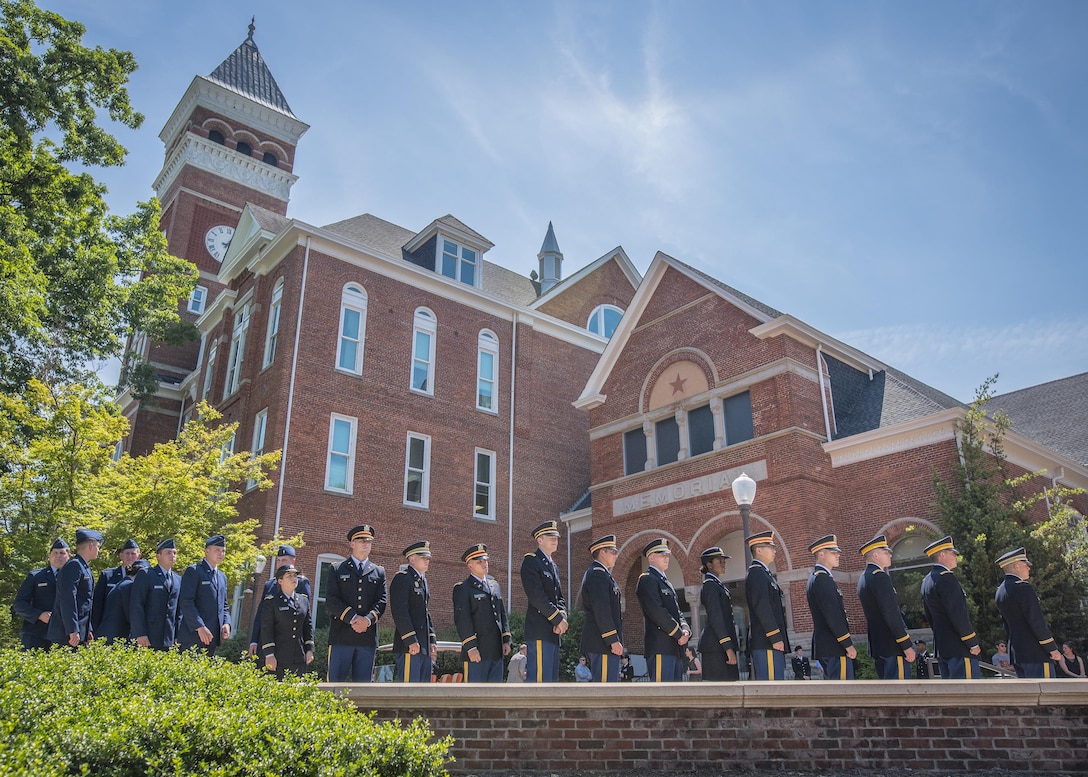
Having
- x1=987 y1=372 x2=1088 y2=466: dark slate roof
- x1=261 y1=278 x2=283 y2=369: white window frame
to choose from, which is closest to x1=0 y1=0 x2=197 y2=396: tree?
x1=261 y1=278 x2=283 y2=369: white window frame

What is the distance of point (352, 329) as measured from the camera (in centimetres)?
2392

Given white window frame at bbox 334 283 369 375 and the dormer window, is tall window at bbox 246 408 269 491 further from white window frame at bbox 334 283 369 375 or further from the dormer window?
the dormer window

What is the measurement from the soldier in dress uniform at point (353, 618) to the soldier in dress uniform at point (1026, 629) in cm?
704

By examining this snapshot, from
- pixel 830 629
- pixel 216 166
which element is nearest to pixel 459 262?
pixel 216 166

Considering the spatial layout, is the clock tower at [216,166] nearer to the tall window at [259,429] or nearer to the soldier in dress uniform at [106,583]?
the tall window at [259,429]

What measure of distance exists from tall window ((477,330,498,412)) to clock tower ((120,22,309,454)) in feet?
45.9

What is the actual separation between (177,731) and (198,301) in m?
35.5

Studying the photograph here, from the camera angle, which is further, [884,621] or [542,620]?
[884,621]

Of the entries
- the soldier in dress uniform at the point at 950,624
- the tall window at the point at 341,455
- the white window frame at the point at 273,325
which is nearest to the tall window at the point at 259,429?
the white window frame at the point at 273,325

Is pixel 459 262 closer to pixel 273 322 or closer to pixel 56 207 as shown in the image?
pixel 273 322

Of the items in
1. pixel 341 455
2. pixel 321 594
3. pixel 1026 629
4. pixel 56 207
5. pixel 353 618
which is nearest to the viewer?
pixel 353 618

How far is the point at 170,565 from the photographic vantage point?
980cm

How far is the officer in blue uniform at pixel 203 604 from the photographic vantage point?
948 centimetres

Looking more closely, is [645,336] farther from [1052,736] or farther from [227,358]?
[1052,736]
